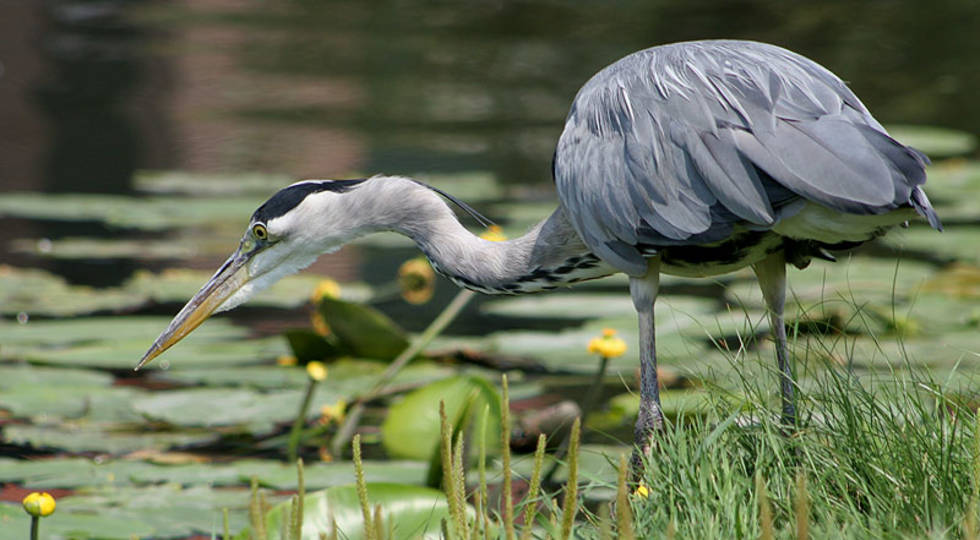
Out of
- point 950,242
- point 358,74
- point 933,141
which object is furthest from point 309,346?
point 358,74

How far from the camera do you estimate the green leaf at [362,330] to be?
14.6 ft

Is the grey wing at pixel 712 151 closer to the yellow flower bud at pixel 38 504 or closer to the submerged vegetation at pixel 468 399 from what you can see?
the submerged vegetation at pixel 468 399

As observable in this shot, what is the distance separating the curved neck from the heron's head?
2.5 inches

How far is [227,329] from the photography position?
5.15 m

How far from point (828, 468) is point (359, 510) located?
42.1 inches

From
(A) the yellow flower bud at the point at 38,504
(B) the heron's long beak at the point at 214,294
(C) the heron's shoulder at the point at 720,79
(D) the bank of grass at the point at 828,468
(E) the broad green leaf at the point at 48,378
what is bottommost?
(E) the broad green leaf at the point at 48,378

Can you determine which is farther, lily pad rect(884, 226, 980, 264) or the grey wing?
lily pad rect(884, 226, 980, 264)

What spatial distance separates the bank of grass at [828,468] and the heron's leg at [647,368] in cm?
22

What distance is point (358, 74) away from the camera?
1144 cm

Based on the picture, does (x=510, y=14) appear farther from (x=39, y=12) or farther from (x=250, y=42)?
(x=39, y=12)

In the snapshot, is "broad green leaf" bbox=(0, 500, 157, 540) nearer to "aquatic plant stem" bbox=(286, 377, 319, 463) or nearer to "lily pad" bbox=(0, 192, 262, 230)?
"aquatic plant stem" bbox=(286, 377, 319, 463)

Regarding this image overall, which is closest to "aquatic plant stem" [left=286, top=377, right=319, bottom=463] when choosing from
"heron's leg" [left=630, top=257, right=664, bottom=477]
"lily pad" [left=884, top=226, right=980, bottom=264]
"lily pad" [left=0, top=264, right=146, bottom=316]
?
"heron's leg" [left=630, top=257, right=664, bottom=477]

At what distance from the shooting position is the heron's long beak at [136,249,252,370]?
3.67 metres

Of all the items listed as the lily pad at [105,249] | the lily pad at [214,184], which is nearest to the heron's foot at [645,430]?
the lily pad at [105,249]
